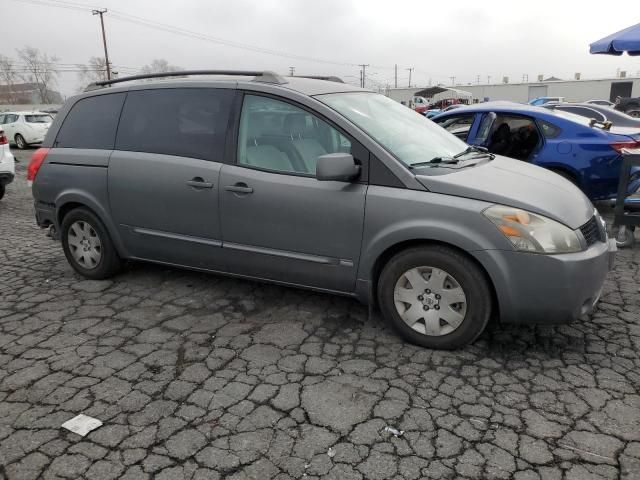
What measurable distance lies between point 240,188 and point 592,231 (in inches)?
92.8

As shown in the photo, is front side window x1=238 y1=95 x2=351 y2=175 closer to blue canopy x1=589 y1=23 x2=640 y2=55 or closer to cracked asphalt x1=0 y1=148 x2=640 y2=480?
cracked asphalt x1=0 y1=148 x2=640 y2=480

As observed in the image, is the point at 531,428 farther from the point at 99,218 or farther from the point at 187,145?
the point at 99,218

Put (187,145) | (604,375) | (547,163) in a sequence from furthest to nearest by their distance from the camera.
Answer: (547,163), (187,145), (604,375)

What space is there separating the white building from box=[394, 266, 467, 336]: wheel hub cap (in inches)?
2112

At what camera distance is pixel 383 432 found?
2.46 metres

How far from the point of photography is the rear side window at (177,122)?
3.71 meters

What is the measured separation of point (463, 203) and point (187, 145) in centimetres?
213

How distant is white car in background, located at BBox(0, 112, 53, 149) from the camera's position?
60.1ft

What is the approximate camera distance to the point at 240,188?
3541 millimetres

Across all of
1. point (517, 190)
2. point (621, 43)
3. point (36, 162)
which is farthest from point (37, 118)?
point (517, 190)

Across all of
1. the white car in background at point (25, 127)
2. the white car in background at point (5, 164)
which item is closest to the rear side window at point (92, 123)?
the white car in background at point (5, 164)

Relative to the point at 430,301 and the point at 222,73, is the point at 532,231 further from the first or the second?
the point at 222,73

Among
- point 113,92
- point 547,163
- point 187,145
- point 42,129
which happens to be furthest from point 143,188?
point 42,129

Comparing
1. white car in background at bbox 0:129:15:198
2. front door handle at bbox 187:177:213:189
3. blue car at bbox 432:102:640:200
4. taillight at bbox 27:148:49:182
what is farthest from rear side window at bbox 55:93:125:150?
blue car at bbox 432:102:640:200
